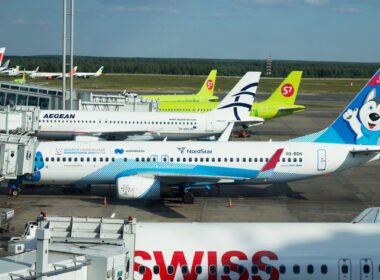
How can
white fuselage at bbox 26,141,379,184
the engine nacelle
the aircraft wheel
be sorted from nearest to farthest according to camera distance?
the engine nacelle, the aircraft wheel, white fuselage at bbox 26,141,379,184

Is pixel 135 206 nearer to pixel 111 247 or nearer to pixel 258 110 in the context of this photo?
pixel 111 247

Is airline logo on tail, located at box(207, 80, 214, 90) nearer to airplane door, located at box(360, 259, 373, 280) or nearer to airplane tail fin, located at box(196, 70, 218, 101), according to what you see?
airplane tail fin, located at box(196, 70, 218, 101)

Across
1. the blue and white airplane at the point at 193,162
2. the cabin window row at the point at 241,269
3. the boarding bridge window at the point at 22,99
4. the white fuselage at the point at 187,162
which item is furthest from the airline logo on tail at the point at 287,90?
the cabin window row at the point at 241,269

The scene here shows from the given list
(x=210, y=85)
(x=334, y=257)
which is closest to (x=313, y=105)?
(x=210, y=85)

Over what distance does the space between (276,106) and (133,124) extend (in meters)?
18.9

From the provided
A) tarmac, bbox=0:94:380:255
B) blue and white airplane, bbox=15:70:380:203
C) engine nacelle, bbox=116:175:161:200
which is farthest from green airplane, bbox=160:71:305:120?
engine nacelle, bbox=116:175:161:200

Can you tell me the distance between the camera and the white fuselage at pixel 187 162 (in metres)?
32.6

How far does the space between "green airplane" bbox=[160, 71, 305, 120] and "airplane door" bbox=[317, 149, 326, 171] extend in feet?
94.6

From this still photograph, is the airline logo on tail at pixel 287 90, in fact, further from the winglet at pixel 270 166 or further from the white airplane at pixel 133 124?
the winglet at pixel 270 166

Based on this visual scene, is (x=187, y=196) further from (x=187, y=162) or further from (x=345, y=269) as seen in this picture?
(x=345, y=269)

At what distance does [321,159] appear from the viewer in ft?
107

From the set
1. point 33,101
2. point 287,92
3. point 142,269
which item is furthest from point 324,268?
point 287,92

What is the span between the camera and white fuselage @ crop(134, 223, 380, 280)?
1533 cm

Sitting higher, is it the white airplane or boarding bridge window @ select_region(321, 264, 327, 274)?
the white airplane
